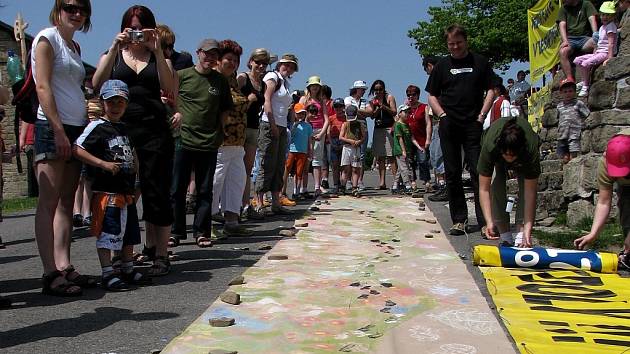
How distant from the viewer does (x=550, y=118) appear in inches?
396

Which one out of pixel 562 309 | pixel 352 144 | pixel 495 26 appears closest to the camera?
pixel 562 309

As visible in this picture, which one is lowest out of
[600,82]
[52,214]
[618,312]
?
[618,312]

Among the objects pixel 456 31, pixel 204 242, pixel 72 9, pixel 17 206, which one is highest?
pixel 456 31

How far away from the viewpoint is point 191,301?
13.6 ft

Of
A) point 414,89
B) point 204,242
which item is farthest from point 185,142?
point 414,89

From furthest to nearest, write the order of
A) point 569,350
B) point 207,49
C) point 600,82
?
point 600,82 → point 207,49 → point 569,350

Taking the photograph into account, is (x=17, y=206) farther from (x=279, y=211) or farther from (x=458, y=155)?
(x=458, y=155)

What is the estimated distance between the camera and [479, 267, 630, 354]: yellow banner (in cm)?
326

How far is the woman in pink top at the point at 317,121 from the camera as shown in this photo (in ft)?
35.8

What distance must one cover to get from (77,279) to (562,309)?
293 cm

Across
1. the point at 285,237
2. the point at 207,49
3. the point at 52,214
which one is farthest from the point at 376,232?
the point at 52,214

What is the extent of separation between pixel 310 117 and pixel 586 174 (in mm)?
5089

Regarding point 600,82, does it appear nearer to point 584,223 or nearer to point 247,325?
point 584,223

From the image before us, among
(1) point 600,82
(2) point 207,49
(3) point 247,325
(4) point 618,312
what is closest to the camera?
(3) point 247,325
